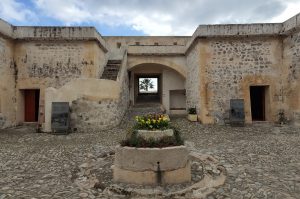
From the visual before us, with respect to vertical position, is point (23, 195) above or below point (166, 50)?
below

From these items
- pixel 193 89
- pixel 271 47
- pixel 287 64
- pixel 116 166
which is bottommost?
pixel 116 166

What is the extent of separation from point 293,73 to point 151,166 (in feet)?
28.4

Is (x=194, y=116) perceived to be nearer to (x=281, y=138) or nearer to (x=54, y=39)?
(x=281, y=138)

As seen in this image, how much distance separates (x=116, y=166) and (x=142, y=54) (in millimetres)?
10494

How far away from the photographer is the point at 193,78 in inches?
495

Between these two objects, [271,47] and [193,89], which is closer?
[271,47]

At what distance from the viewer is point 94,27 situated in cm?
1130

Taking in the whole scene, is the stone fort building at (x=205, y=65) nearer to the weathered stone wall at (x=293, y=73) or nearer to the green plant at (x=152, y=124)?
the weathered stone wall at (x=293, y=73)

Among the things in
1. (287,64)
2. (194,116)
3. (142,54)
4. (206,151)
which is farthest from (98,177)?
(142,54)

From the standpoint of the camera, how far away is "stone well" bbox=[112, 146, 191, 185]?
425 centimetres

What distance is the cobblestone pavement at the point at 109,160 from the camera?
13.3 ft

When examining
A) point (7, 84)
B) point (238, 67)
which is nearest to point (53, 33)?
point (7, 84)

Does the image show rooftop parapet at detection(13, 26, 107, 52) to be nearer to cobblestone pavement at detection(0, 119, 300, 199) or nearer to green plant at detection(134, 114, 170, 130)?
cobblestone pavement at detection(0, 119, 300, 199)

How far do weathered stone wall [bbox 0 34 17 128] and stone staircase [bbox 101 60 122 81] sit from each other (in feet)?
12.7
